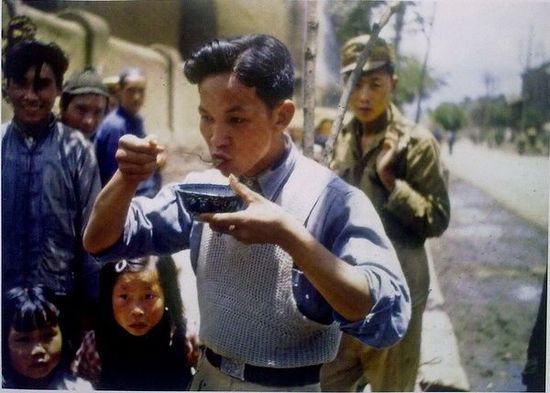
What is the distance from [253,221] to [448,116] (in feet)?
2.63

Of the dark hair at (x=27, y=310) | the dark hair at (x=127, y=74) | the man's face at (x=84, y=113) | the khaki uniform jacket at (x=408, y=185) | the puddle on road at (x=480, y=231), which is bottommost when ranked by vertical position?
the dark hair at (x=27, y=310)

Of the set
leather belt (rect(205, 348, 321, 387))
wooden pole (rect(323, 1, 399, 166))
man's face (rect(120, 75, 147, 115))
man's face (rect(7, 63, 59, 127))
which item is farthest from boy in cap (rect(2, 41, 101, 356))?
wooden pole (rect(323, 1, 399, 166))

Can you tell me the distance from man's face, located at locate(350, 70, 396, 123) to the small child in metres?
0.99

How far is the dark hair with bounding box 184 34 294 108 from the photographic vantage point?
1620 millimetres

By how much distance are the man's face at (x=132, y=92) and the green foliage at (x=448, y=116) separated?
2.63 ft

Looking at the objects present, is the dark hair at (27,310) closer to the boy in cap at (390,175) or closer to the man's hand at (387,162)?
the boy in cap at (390,175)

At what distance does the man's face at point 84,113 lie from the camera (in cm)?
192

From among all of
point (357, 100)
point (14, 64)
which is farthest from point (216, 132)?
point (14, 64)

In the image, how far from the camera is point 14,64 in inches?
76.2

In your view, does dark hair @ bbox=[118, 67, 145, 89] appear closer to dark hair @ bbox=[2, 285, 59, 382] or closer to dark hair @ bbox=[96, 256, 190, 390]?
dark hair @ bbox=[96, 256, 190, 390]

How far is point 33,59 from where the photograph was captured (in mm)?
1934

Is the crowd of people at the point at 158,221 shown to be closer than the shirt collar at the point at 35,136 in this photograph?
Yes

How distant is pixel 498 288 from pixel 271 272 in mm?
692

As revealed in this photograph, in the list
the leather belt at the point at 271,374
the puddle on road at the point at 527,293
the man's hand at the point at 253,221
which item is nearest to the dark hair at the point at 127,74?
the man's hand at the point at 253,221
